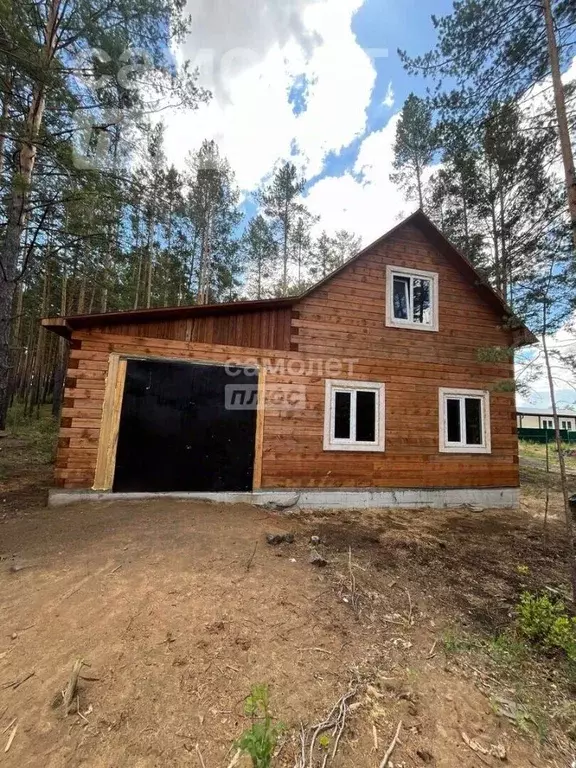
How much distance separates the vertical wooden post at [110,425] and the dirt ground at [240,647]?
0.96 metres

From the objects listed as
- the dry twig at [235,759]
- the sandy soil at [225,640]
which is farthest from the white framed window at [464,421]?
the dry twig at [235,759]

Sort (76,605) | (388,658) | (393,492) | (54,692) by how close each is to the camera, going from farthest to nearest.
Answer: (393,492) < (76,605) < (388,658) < (54,692)

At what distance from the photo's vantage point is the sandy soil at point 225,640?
1.96m

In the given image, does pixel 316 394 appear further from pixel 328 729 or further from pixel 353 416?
pixel 328 729

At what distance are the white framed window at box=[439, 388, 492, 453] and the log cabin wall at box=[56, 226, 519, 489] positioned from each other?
0.20 meters

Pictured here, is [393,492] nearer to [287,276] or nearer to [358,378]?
[358,378]

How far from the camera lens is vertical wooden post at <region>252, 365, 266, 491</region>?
675 cm

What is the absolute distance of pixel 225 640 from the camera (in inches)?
106

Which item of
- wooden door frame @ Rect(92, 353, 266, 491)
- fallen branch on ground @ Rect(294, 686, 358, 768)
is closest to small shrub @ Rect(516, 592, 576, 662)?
fallen branch on ground @ Rect(294, 686, 358, 768)

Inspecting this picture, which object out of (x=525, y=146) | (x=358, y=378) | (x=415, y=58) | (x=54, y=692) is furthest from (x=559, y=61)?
(x=54, y=692)

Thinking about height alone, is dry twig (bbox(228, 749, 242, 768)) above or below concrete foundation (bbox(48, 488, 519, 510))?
below

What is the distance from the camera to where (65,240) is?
28.4 ft

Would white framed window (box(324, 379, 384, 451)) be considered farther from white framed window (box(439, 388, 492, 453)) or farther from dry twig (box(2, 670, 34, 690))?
dry twig (box(2, 670, 34, 690))

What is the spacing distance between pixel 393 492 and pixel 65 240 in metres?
10.5
